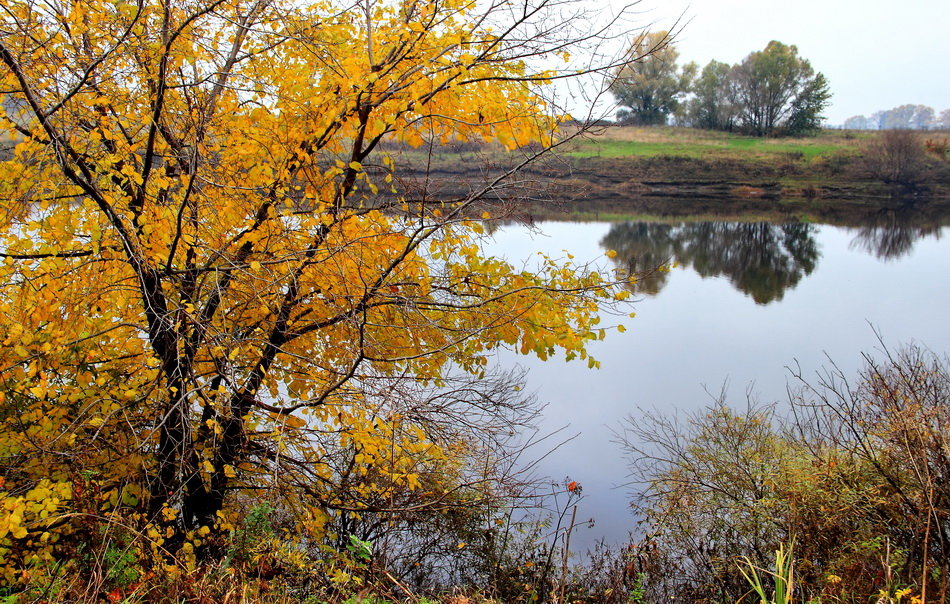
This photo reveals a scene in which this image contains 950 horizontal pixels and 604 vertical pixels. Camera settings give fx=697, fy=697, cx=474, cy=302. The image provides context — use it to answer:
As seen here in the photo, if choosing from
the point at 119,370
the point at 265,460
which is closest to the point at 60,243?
the point at 119,370

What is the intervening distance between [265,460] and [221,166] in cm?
252

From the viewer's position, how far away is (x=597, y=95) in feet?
17.1

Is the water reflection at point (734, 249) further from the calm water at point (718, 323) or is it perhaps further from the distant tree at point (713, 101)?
the distant tree at point (713, 101)

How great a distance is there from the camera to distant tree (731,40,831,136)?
216ft

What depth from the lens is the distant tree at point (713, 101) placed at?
69938mm

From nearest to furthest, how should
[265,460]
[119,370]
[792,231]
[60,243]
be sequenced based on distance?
[60,243]
[119,370]
[265,460]
[792,231]

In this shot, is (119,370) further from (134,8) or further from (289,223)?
(134,8)

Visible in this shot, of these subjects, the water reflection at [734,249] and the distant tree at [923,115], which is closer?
the water reflection at [734,249]

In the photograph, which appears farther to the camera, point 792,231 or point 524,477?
point 792,231

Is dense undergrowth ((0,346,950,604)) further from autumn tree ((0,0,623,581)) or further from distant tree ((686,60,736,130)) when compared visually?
distant tree ((686,60,736,130))

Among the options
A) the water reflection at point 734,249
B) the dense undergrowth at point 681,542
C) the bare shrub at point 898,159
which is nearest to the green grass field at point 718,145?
the bare shrub at point 898,159

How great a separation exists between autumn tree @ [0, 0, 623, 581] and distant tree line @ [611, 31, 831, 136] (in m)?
60.9

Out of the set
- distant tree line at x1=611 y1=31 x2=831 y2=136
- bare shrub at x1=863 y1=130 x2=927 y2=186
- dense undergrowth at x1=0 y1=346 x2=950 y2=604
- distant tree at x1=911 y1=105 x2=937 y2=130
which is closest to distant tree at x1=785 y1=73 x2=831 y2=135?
distant tree line at x1=611 y1=31 x2=831 y2=136

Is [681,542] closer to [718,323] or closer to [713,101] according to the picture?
[718,323]
